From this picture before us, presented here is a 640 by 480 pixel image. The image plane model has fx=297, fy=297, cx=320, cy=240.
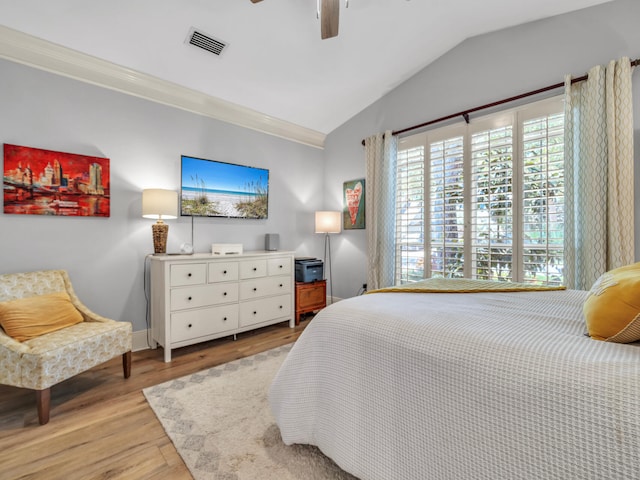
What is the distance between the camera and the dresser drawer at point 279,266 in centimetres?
337

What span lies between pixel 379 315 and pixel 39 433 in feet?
6.62

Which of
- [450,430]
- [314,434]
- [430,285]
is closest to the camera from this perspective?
[450,430]

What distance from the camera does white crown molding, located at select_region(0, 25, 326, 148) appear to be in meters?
2.28

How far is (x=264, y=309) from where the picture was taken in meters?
3.33

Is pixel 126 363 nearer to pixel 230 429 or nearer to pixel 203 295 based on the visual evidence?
pixel 203 295

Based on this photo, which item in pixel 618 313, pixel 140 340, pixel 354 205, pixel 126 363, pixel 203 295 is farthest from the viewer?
pixel 354 205

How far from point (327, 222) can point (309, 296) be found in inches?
40.0

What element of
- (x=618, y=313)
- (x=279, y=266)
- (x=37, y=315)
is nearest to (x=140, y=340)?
(x=37, y=315)

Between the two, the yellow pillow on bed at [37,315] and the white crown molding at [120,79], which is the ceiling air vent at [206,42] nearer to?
the white crown molding at [120,79]

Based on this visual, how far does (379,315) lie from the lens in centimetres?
127

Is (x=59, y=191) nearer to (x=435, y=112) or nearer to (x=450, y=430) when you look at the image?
(x=450, y=430)

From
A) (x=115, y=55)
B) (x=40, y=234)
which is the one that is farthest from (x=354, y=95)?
(x=40, y=234)

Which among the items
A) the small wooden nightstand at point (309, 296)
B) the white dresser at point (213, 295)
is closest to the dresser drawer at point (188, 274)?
the white dresser at point (213, 295)

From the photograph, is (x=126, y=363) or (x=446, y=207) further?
(x=446, y=207)
